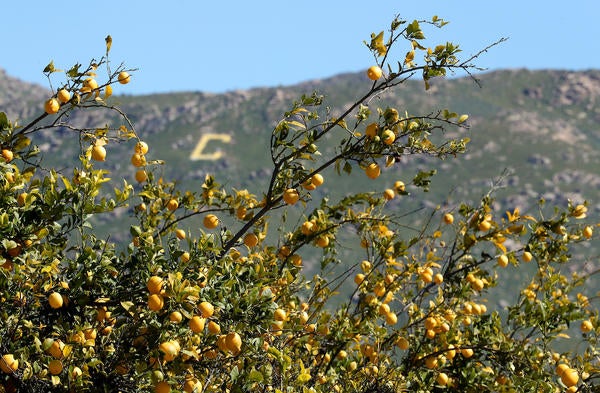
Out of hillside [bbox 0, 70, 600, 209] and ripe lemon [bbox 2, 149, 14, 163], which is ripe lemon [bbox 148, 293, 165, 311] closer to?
ripe lemon [bbox 2, 149, 14, 163]

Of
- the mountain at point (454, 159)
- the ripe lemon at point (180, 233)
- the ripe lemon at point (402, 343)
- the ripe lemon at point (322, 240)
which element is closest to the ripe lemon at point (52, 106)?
the ripe lemon at point (180, 233)

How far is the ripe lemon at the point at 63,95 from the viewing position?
Result: 4.93 meters

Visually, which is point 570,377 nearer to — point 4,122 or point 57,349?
point 57,349

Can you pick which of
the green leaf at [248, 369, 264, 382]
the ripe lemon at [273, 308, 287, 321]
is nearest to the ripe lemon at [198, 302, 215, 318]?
the green leaf at [248, 369, 264, 382]

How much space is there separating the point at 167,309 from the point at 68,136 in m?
196

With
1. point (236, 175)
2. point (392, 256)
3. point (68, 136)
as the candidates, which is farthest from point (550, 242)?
point (68, 136)

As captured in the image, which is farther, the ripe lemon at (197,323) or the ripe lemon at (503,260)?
the ripe lemon at (503,260)

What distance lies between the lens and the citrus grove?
4355 mm

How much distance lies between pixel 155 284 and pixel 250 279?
841 mm

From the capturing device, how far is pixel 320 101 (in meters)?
5.07

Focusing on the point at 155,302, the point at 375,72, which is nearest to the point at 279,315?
the point at 155,302

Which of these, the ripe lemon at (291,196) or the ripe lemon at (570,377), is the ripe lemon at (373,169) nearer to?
the ripe lemon at (291,196)

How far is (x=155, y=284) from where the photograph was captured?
407 cm

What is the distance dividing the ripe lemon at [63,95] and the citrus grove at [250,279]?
0.01m
